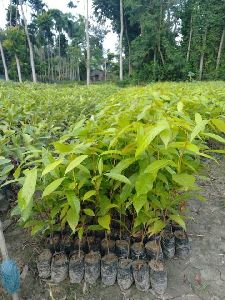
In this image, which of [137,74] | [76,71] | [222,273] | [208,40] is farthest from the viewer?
[76,71]

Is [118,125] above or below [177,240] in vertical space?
above

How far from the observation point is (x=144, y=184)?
1.54m

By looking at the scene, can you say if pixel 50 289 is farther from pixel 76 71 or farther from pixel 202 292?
pixel 76 71

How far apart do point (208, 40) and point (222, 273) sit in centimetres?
3033

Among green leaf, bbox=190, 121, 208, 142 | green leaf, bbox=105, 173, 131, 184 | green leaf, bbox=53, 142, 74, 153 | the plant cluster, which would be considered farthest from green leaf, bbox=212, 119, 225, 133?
green leaf, bbox=53, 142, 74, 153

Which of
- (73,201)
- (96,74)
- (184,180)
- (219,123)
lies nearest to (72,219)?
(73,201)

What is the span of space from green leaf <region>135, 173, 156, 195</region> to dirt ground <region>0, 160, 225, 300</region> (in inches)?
36.2

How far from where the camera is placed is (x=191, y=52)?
2992 cm

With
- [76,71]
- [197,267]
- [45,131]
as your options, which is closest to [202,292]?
[197,267]

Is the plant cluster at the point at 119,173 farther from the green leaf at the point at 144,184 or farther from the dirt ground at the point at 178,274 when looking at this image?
the dirt ground at the point at 178,274

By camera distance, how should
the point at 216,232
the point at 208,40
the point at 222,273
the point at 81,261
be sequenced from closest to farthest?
the point at 81,261, the point at 222,273, the point at 216,232, the point at 208,40

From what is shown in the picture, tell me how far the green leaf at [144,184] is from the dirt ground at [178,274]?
0.92 metres

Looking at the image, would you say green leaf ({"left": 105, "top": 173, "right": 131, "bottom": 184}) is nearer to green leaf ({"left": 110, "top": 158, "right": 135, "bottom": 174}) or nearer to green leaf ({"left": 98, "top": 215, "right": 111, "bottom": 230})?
green leaf ({"left": 110, "top": 158, "right": 135, "bottom": 174})

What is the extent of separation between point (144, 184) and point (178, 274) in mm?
1028
